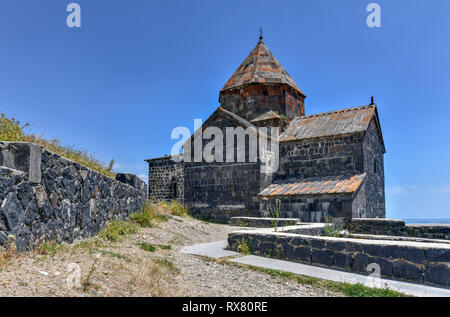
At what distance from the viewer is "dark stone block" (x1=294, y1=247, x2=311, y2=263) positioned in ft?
19.5

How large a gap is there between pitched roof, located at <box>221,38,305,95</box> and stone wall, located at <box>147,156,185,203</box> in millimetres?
5470

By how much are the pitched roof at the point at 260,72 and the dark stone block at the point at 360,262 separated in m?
14.1

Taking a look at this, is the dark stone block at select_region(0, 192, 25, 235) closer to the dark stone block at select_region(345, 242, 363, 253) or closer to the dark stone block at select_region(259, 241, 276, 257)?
the dark stone block at select_region(259, 241, 276, 257)

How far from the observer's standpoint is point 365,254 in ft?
17.4

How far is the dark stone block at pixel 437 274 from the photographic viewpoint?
456 centimetres

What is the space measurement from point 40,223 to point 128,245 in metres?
2.09

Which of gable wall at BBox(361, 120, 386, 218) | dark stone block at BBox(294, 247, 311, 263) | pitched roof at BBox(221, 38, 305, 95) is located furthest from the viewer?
pitched roof at BBox(221, 38, 305, 95)

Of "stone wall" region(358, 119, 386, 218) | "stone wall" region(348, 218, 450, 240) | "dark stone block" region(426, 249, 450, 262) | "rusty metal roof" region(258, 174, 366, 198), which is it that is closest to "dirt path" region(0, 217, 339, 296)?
"dark stone block" region(426, 249, 450, 262)

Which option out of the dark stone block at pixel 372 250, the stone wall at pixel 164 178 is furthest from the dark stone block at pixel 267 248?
the stone wall at pixel 164 178

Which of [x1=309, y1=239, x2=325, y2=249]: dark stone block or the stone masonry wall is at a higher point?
the stone masonry wall

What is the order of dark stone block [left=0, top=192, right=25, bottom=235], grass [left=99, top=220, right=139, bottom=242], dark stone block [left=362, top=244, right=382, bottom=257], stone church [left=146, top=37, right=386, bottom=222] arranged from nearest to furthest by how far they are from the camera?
1. dark stone block [left=0, top=192, right=25, bottom=235]
2. dark stone block [left=362, top=244, right=382, bottom=257]
3. grass [left=99, top=220, right=139, bottom=242]
4. stone church [left=146, top=37, right=386, bottom=222]

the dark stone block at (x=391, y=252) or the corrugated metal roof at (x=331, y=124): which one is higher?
the corrugated metal roof at (x=331, y=124)

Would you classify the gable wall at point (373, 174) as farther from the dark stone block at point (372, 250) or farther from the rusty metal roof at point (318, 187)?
the dark stone block at point (372, 250)
